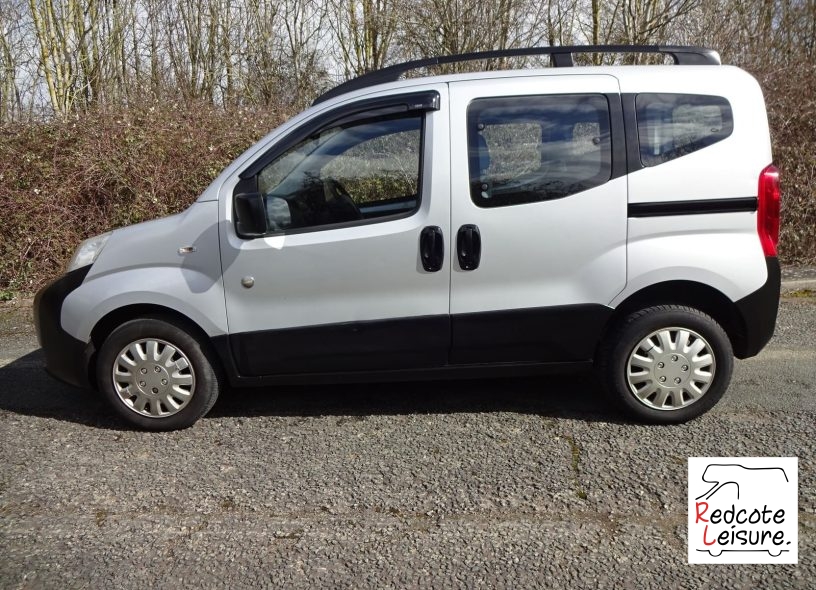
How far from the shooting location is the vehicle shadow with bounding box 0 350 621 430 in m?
4.39

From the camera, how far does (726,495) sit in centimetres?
316

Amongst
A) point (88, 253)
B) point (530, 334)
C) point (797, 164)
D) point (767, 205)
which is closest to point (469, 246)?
point (530, 334)

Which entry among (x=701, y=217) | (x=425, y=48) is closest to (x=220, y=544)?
(x=701, y=217)

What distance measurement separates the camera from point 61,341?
429cm

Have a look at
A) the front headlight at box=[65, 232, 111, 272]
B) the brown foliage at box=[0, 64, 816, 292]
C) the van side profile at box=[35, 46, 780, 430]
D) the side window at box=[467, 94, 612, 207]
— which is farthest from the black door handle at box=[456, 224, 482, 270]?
the brown foliage at box=[0, 64, 816, 292]

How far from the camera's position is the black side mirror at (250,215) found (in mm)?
3846

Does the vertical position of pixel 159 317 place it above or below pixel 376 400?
above

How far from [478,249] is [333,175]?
939 millimetres

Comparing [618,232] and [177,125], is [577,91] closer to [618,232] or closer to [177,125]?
[618,232]

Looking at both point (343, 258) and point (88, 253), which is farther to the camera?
point (88, 253)

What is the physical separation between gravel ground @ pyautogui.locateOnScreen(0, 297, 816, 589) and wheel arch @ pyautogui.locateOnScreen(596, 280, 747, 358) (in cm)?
54

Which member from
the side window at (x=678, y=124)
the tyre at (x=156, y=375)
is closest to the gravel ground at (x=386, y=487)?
the tyre at (x=156, y=375)

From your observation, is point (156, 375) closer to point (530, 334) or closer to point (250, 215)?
point (250, 215)

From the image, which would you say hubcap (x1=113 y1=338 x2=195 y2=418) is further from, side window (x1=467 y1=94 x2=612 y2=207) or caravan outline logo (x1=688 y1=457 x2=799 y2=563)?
caravan outline logo (x1=688 y1=457 x2=799 y2=563)
